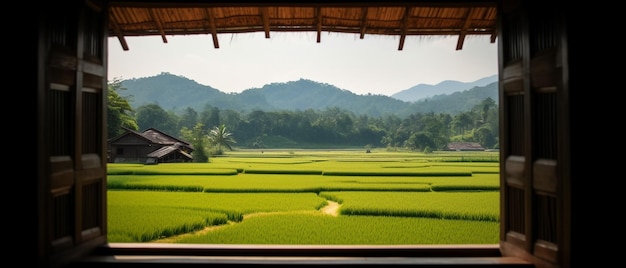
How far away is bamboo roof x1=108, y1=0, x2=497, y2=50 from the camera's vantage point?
5.01m

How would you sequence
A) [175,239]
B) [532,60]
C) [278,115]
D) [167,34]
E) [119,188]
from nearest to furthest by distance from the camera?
[532,60], [167,34], [175,239], [119,188], [278,115]

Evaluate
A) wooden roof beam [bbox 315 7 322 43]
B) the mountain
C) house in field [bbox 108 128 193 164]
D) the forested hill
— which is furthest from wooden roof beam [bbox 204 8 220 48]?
the mountain

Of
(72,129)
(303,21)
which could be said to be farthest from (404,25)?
(72,129)

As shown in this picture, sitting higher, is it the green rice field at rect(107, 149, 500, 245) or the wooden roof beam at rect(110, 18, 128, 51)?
the wooden roof beam at rect(110, 18, 128, 51)

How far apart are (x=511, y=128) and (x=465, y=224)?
18.2 ft

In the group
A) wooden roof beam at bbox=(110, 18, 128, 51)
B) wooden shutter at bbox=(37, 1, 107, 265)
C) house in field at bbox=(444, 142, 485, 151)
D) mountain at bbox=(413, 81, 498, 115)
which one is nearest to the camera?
wooden shutter at bbox=(37, 1, 107, 265)

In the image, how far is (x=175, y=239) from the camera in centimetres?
785

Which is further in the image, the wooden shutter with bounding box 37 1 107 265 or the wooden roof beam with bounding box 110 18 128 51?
the wooden roof beam with bounding box 110 18 128 51

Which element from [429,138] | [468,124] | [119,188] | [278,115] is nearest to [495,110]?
[468,124]

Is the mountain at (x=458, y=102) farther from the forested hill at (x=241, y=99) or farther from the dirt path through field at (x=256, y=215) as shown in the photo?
the dirt path through field at (x=256, y=215)

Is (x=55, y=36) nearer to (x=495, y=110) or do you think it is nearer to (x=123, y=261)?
(x=123, y=261)

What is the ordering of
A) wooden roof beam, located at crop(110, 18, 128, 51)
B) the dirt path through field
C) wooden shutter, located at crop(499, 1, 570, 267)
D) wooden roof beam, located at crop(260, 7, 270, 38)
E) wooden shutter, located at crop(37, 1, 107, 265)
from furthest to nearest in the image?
1. the dirt path through field
2. wooden roof beam, located at crop(110, 18, 128, 51)
3. wooden roof beam, located at crop(260, 7, 270, 38)
4. wooden shutter, located at crop(37, 1, 107, 265)
5. wooden shutter, located at crop(499, 1, 570, 267)

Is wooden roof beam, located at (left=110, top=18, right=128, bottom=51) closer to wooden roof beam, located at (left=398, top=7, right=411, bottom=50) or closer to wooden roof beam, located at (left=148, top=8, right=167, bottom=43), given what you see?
wooden roof beam, located at (left=148, top=8, right=167, bottom=43)

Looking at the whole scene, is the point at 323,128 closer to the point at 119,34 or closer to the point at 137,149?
the point at 137,149
